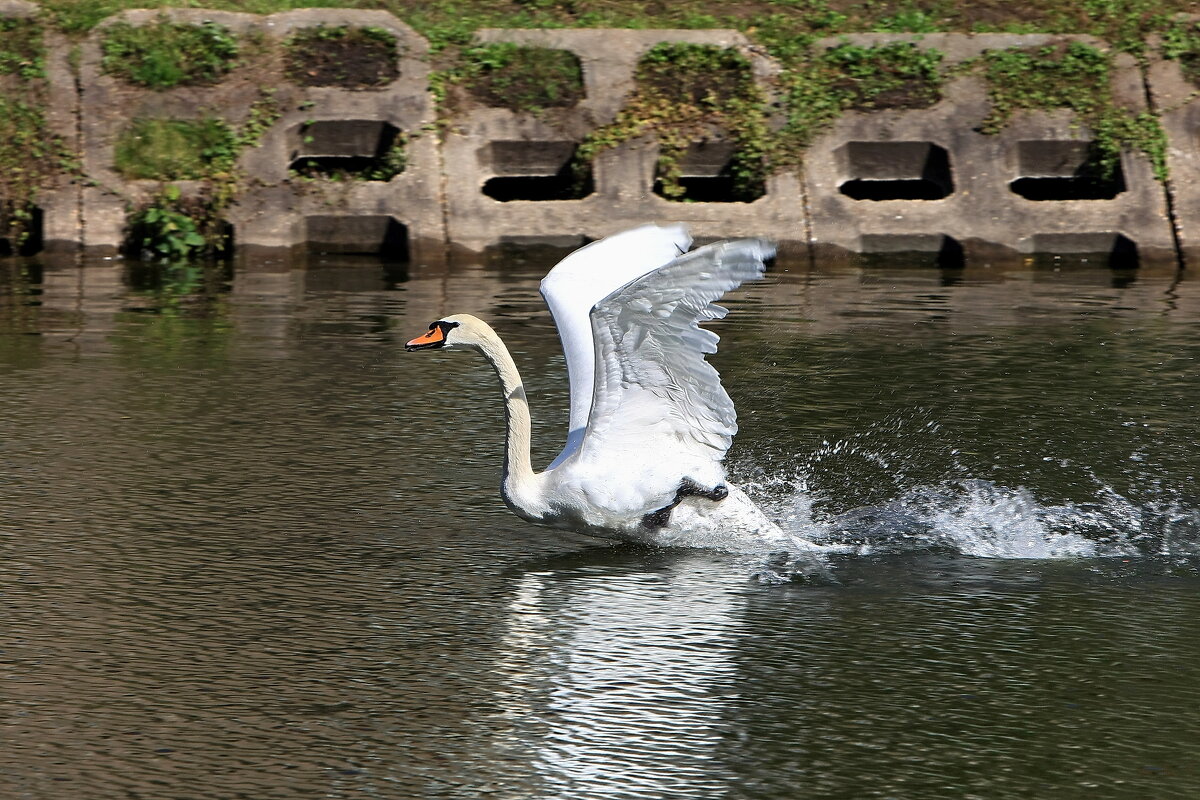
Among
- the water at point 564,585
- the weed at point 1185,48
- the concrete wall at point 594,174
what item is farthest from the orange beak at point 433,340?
the weed at point 1185,48

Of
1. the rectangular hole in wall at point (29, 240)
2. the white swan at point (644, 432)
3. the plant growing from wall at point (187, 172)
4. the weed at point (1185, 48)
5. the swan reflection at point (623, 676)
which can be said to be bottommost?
the swan reflection at point (623, 676)

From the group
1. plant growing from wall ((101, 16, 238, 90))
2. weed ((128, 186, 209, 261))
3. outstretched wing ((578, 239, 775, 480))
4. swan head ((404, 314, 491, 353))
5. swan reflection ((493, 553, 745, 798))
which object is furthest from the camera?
plant growing from wall ((101, 16, 238, 90))

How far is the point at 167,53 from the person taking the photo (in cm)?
1315

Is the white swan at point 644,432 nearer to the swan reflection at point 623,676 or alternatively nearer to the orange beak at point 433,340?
the orange beak at point 433,340

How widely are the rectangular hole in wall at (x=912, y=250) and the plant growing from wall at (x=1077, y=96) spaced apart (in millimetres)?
1119

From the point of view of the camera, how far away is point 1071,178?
13.6 m

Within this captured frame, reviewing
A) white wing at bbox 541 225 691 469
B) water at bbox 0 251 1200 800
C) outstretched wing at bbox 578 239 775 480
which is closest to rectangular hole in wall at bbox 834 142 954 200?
water at bbox 0 251 1200 800

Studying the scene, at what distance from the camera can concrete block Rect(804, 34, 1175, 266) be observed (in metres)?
12.8

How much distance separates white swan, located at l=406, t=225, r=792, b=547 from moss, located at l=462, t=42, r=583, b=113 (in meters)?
7.64

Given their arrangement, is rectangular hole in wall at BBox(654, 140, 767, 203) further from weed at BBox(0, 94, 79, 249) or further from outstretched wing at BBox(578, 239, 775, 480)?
outstretched wing at BBox(578, 239, 775, 480)

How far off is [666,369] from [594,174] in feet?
24.4

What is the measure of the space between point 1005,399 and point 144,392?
13.8 ft

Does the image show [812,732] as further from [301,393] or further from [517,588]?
[301,393]

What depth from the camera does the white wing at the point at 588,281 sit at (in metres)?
6.19
